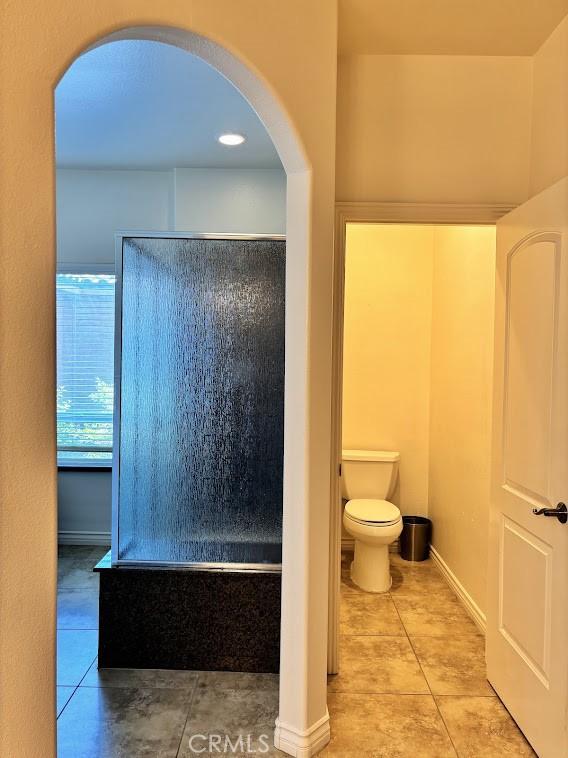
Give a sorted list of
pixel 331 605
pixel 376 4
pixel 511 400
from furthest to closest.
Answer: pixel 331 605
pixel 511 400
pixel 376 4

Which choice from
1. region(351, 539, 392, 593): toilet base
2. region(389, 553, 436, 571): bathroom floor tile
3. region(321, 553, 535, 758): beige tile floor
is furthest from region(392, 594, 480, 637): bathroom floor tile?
region(389, 553, 436, 571): bathroom floor tile

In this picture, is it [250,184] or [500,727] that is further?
[250,184]

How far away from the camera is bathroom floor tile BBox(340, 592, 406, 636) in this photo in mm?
2908

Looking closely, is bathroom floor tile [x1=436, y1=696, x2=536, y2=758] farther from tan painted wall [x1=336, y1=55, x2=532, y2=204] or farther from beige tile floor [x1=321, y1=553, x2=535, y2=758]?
tan painted wall [x1=336, y1=55, x2=532, y2=204]

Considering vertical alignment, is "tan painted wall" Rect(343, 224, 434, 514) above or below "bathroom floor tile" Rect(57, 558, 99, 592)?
above

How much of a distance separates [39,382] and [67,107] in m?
2.18

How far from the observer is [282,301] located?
8.30ft

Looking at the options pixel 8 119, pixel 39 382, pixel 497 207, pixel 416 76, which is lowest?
pixel 39 382

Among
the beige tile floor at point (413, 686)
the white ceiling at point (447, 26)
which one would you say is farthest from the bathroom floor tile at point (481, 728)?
the white ceiling at point (447, 26)

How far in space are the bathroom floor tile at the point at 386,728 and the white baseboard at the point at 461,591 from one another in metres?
0.72

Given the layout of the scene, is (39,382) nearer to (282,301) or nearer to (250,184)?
(282,301)

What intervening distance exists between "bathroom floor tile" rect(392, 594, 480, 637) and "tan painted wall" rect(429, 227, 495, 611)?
0.46 ft

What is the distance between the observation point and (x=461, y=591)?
3246mm

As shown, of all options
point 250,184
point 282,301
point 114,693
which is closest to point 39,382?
point 282,301
